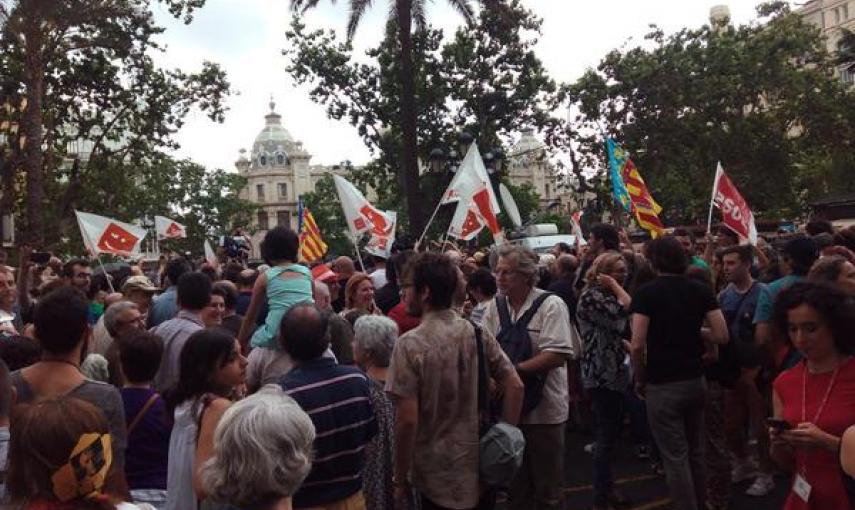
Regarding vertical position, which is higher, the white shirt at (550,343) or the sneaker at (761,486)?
the white shirt at (550,343)

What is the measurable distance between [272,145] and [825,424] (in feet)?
419

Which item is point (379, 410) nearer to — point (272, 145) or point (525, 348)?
point (525, 348)

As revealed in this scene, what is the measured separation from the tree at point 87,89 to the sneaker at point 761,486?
15144mm

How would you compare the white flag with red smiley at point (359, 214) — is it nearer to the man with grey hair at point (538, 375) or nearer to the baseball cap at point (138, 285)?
the baseball cap at point (138, 285)

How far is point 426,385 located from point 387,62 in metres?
24.1

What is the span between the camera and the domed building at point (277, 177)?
403 ft

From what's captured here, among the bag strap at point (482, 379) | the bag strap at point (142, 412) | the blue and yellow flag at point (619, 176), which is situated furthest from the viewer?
the blue and yellow flag at point (619, 176)

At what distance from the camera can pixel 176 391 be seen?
3996 mm

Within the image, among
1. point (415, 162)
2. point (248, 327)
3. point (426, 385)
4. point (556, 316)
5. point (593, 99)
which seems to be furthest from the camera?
point (593, 99)

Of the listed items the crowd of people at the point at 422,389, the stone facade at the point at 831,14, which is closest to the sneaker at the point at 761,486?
the crowd of people at the point at 422,389

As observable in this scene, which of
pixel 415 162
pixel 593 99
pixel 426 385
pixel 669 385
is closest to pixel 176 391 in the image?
pixel 426 385

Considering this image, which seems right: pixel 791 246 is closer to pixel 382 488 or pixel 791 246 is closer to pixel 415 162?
pixel 382 488

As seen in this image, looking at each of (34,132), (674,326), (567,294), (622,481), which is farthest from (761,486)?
(34,132)

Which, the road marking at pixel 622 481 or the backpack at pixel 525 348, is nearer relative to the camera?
the backpack at pixel 525 348
